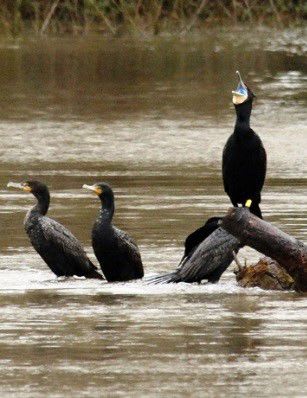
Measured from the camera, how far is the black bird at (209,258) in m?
11.8

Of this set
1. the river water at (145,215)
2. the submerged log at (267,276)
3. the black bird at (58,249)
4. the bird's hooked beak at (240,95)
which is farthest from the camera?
the black bird at (58,249)

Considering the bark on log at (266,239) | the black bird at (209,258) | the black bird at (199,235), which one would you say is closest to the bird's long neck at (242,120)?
the black bird at (199,235)

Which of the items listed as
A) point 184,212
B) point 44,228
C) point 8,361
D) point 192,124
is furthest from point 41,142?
point 8,361

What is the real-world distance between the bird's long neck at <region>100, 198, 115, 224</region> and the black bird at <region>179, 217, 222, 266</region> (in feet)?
2.12

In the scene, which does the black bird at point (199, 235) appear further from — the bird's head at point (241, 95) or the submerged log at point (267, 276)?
the bird's head at point (241, 95)

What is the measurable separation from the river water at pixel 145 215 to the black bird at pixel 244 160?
2.01 ft

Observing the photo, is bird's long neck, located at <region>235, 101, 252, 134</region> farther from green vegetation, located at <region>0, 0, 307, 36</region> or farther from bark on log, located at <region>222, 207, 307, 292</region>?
Answer: green vegetation, located at <region>0, 0, 307, 36</region>

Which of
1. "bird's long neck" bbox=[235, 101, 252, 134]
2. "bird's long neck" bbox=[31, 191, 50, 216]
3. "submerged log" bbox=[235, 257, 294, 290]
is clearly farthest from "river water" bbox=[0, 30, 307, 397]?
"bird's long neck" bbox=[235, 101, 252, 134]

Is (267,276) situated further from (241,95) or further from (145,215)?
(145,215)

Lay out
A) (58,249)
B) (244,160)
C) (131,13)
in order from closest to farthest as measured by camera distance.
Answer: (244,160) < (58,249) < (131,13)

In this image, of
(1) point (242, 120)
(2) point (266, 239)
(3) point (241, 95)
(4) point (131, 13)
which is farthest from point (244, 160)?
(4) point (131, 13)

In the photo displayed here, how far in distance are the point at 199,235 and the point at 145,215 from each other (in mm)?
2905

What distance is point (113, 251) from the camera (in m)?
12.3

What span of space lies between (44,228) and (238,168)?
1.39m
